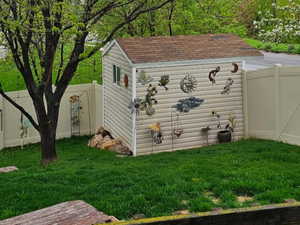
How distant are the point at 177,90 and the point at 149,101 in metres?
0.76

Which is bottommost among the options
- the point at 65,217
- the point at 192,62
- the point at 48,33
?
the point at 65,217

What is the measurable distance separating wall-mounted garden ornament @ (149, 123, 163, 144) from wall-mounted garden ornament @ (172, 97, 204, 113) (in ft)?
2.20

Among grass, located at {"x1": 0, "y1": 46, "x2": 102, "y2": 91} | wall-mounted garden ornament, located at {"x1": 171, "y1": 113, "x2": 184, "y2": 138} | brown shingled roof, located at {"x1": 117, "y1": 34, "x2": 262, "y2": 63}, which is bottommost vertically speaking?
wall-mounted garden ornament, located at {"x1": 171, "y1": 113, "x2": 184, "y2": 138}

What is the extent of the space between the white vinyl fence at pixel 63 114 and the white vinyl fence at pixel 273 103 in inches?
194

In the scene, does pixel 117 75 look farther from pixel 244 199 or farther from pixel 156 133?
pixel 244 199

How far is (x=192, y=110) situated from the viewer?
38.3 feet

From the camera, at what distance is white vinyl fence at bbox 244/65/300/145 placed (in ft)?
33.5

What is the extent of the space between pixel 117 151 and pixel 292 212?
7.47 m

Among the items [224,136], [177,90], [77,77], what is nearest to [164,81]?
[177,90]

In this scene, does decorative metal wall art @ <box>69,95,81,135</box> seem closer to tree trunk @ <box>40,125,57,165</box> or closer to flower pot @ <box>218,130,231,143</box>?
tree trunk @ <box>40,125,57,165</box>

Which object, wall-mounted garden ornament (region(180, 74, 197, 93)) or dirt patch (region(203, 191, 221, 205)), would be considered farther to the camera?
wall-mounted garden ornament (region(180, 74, 197, 93))

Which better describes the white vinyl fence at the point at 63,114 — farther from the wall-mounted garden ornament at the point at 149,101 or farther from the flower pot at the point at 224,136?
the flower pot at the point at 224,136

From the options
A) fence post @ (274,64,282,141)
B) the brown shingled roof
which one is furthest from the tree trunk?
fence post @ (274,64,282,141)

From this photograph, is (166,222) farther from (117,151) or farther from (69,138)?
(69,138)
